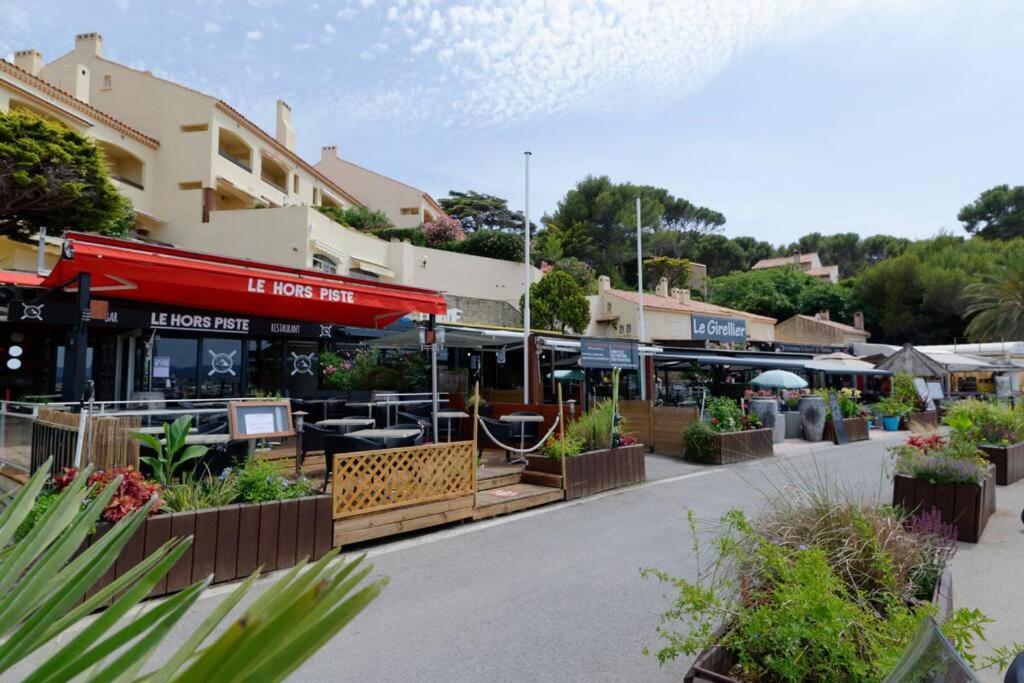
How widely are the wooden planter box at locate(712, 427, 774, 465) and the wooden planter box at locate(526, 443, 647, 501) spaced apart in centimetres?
292

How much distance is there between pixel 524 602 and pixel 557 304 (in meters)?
21.8

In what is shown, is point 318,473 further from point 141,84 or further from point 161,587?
point 141,84

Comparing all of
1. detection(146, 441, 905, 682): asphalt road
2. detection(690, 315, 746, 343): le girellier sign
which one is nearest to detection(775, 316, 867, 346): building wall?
detection(690, 315, 746, 343): le girellier sign

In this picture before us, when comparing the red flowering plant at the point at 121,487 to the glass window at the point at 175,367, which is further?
the glass window at the point at 175,367

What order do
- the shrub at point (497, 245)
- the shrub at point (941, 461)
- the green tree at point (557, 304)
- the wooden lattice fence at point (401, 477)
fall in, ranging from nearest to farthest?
the wooden lattice fence at point (401, 477) < the shrub at point (941, 461) < the green tree at point (557, 304) < the shrub at point (497, 245)

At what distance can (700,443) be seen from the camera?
1260cm

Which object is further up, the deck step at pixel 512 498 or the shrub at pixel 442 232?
the shrub at pixel 442 232

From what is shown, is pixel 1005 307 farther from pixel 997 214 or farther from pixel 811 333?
pixel 997 214

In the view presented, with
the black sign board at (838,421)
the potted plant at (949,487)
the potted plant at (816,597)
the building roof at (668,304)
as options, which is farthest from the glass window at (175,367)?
the building roof at (668,304)

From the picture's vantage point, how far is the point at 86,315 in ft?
21.3

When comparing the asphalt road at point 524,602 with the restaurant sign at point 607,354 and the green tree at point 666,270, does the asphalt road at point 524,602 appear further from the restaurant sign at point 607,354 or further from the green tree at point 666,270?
the green tree at point 666,270

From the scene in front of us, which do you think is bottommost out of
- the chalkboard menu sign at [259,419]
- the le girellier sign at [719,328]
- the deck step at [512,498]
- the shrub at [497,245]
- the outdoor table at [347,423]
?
the deck step at [512,498]

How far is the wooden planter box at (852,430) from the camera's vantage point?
16609mm

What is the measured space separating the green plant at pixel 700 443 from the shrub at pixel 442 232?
71.3 ft
